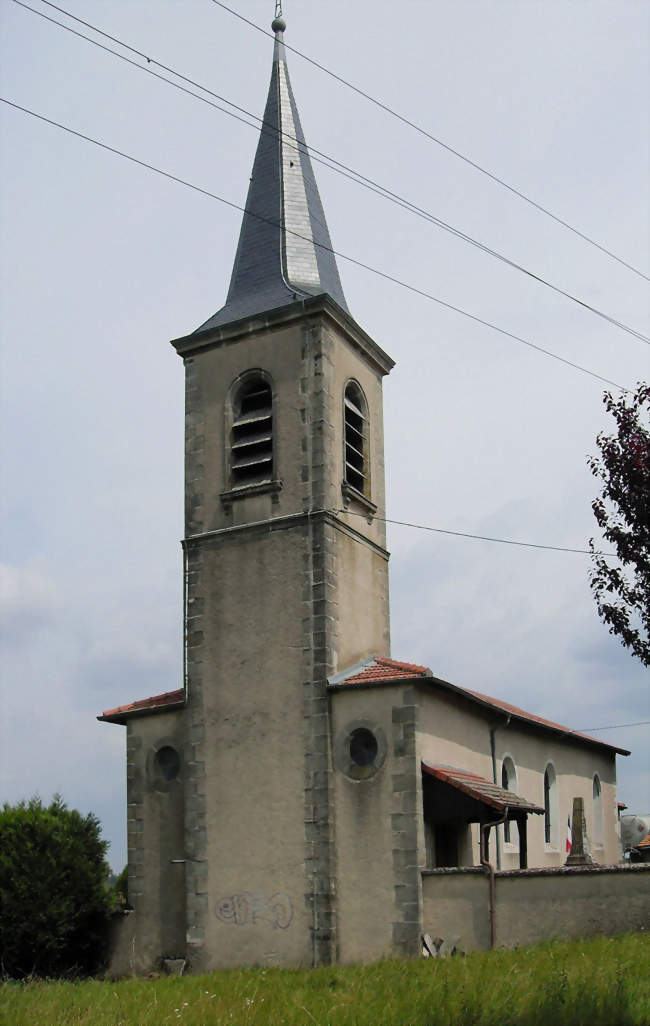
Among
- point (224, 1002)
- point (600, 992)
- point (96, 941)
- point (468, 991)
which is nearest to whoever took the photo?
point (600, 992)

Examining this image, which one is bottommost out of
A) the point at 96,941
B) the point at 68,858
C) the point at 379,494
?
the point at 96,941

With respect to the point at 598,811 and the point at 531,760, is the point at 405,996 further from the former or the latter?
the point at 598,811

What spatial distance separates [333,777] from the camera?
1983 cm

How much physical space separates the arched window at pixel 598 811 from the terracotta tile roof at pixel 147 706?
497 inches

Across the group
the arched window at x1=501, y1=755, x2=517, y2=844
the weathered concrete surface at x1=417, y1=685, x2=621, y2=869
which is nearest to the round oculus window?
the weathered concrete surface at x1=417, y1=685, x2=621, y2=869

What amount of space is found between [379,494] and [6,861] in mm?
9937

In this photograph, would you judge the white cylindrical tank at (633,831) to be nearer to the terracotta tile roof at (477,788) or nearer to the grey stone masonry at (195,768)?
the terracotta tile roof at (477,788)

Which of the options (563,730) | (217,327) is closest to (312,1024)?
(217,327)

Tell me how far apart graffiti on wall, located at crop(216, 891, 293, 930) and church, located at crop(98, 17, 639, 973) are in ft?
0.11

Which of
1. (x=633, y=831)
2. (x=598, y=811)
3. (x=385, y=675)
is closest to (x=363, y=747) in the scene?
(x=385, y=675)

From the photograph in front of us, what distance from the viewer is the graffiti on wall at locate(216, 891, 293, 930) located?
19578 mm

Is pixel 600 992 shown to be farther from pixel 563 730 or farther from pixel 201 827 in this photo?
→ pixel 563 730

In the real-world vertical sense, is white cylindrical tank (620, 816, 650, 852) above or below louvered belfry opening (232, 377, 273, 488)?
below

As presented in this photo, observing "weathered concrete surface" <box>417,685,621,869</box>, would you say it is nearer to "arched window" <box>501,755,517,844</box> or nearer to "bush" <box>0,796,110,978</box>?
"arched window" <box>501,755,517,844</box>
